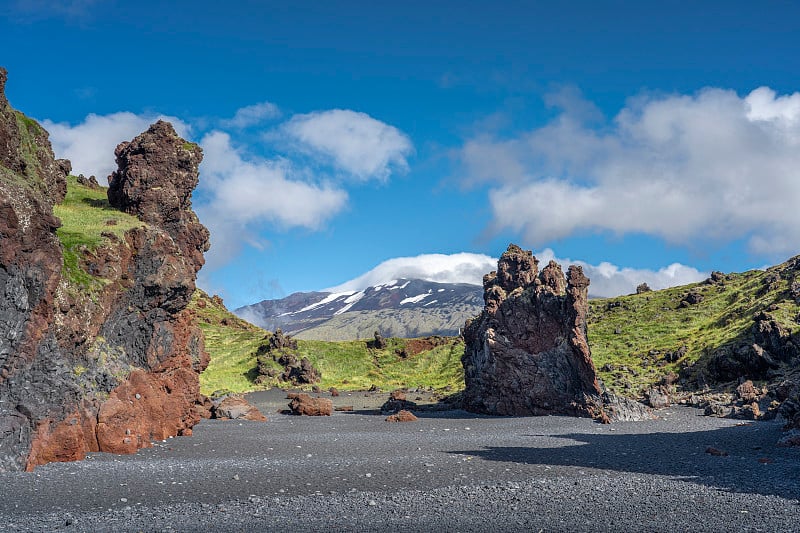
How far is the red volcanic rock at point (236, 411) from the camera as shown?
1885 inches

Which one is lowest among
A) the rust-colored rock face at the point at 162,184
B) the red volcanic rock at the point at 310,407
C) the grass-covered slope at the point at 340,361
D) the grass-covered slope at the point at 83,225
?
the red volcanic rock at the point at 310,407

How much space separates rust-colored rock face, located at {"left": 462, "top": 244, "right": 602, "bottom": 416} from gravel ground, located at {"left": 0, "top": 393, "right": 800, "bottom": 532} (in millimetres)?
12769

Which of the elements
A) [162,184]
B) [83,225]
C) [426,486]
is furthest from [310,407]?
[426,486]

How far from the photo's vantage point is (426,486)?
19.7 metres

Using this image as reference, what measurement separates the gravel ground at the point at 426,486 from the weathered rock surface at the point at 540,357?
39.8 feet

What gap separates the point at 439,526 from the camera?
48.4 feet

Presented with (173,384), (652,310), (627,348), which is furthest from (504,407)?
(652,310)

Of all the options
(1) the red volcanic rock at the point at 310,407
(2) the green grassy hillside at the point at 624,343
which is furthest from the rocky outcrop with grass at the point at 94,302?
(2) the green grassy hillside at the point at 624,343

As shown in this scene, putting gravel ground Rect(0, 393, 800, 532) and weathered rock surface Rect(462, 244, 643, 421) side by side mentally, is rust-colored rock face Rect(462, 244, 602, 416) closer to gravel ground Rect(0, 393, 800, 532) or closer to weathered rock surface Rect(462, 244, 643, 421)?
weathered rock surface Rect(462, 244, 643, 421)

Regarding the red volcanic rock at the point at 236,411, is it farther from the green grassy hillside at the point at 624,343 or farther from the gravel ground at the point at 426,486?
the green grassy hillside at the point at 624,343

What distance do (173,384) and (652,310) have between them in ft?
302

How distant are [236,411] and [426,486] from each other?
110 ft

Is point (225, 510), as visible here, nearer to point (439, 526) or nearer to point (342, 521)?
point (342, 521)

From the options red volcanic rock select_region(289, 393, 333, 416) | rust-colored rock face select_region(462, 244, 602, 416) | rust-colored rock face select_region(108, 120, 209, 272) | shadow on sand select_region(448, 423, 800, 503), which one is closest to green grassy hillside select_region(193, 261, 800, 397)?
rust-colored rock face select_region(462, 244, 602, 416)
